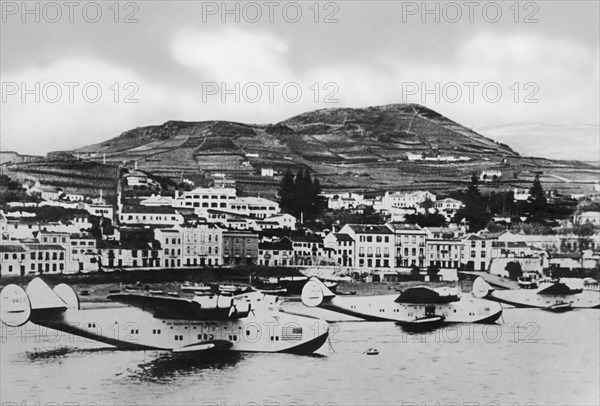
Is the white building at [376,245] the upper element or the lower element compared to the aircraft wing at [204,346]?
upper

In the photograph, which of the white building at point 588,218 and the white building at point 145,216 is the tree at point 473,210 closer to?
the white building at point 588,218

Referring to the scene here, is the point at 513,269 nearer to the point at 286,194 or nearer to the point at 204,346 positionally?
the point at 286,194

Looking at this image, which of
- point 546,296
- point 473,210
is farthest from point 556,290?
point 473,210

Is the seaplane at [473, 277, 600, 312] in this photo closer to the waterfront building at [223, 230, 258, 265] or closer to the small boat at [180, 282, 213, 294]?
the waterfront building at [223, 230, 258, 265]

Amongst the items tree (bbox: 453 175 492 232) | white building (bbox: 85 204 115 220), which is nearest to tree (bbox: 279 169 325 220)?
tree (bbox: 453 175 492 232)

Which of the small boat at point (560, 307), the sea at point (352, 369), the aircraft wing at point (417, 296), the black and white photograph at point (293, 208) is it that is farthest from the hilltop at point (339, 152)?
the sea at point (352, 369)

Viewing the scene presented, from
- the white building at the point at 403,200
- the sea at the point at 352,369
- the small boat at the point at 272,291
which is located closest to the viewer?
the sea at the point at 352,369

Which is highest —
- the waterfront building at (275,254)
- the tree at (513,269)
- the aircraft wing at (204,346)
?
the waterfront building at (275,254)

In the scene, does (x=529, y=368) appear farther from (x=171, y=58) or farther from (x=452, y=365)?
(x=171, y=58)
